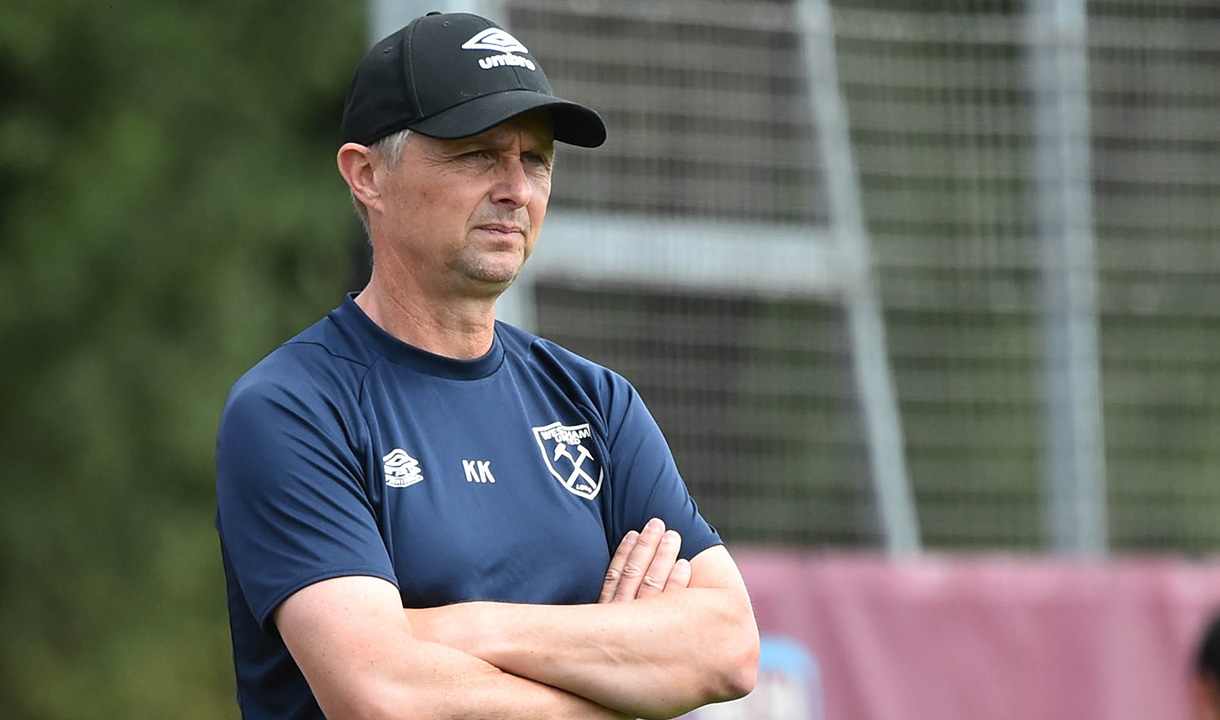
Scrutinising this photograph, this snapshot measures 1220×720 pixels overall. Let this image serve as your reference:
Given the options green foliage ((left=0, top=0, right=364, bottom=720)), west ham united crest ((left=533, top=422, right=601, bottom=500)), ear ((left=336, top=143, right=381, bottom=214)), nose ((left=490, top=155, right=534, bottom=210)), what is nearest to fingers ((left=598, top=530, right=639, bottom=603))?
west ham united crest ((left=533, top=422, right=601, bottom=500))

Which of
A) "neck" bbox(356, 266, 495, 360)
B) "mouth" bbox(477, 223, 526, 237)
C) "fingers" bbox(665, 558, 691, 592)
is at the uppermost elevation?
"mouth" bbox(477, 223, 526, 237)

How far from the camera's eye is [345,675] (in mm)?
3289

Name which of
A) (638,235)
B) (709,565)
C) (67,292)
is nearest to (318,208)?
(67,292)

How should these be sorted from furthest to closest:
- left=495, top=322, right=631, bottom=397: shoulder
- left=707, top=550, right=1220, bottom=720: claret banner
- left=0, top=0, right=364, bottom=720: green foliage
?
left=0, top=0, right=364, bottom=720: green foliage, left=707, top=550, right=1220, bottom=720: claret banner, left=495, top=322, right=631, bottom=397: shoulder

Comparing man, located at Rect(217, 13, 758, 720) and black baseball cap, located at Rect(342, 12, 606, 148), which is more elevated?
black baseball cap, located at Rect(342, 12, 606, 148)

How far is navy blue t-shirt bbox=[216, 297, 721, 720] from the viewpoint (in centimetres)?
336

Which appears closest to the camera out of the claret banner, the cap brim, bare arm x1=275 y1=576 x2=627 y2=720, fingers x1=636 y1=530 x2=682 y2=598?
bare arm x1=275 y1=576 x2=627 y2=720

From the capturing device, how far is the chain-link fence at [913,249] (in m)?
7.19

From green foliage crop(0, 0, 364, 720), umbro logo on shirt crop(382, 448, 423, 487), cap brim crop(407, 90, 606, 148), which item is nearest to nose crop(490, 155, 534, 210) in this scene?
cap brim crop(407, 90, 606, 148)

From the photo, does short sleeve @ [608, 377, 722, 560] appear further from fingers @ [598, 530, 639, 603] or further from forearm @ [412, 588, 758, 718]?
forearm @ [412, 588, 758, 718]

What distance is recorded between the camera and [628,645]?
352cm

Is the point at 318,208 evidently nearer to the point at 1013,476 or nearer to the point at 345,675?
the point at 1013,476

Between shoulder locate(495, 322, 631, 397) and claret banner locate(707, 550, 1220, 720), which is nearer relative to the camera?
shoulder locate(495, 322, 631, 397)

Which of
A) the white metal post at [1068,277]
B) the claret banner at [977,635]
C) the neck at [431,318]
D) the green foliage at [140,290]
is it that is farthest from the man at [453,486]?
the green foliage at [140,290]
